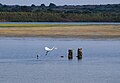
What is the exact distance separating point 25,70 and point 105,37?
24.4 meters

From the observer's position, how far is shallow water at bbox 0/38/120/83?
100 ft

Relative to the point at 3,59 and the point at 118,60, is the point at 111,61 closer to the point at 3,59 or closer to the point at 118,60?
the point at 118,60

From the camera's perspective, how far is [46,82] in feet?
96.7

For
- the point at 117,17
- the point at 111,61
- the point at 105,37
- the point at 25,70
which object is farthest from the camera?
the point at 117,17

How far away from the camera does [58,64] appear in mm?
35938

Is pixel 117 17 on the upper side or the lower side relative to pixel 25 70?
lower

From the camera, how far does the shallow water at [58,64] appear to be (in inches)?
1202

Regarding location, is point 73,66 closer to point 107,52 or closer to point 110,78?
point 110,78

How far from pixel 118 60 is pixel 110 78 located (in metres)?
7.36

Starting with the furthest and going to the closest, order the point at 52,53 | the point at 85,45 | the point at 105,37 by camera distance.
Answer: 1. the point at 105,37
2. the point at 85,45
3. the point at 52,53

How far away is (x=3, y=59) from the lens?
126 ft

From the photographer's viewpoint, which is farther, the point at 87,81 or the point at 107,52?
the point at 107,52

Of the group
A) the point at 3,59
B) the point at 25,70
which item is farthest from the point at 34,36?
Result: the point at 25,70

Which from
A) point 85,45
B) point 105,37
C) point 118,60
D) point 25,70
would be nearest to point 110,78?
point 25,70
